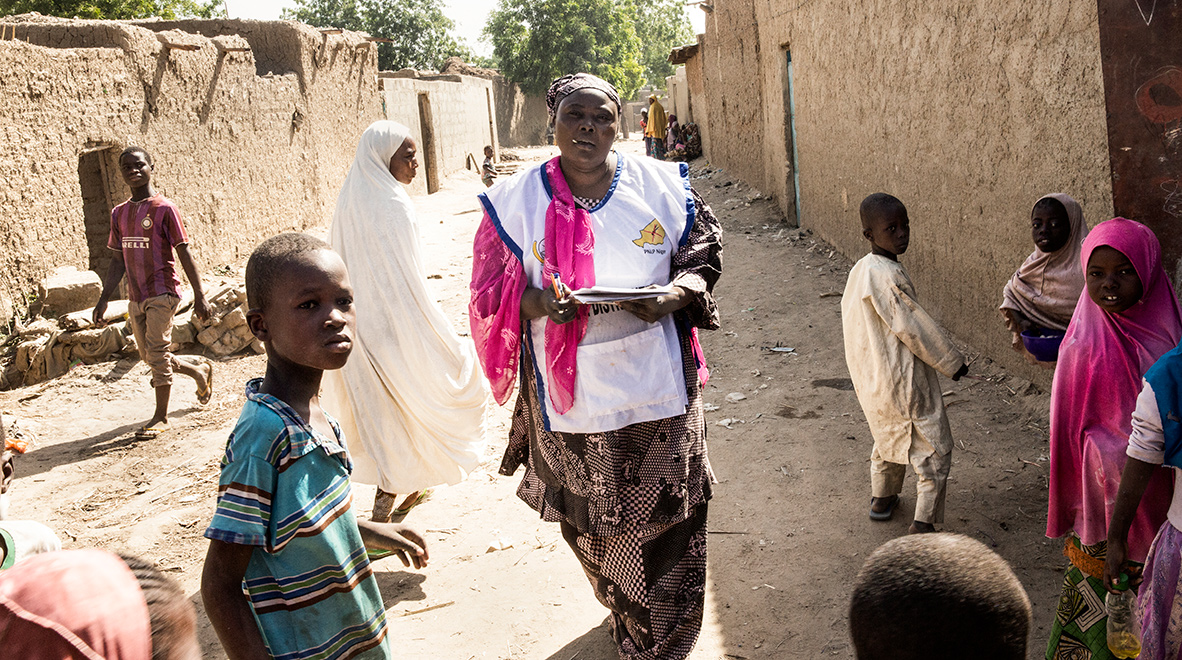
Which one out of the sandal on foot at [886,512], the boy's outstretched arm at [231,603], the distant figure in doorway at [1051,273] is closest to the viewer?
the boy's outstretched arm at [231,603]

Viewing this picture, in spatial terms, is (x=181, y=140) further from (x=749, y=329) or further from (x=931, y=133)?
(x=931, y=133)

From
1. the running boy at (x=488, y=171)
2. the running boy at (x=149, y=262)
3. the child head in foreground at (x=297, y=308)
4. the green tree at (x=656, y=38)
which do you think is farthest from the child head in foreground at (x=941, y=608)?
the green tree at (x=656, y=38)

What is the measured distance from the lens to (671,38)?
207 ft

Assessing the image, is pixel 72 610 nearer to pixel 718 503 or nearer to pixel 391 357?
pixel 391 357

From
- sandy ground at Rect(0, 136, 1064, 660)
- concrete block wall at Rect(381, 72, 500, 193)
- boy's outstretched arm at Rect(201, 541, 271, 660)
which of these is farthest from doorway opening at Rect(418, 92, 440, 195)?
boy's outstretched arm at Rect(201, 541, 271, 660)

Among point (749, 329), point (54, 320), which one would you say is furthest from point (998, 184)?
point (54, 320)

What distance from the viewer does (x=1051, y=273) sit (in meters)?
3.34

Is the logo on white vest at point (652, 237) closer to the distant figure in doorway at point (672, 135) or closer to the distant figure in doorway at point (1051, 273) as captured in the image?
the distant figure in doorway at point (1051, 273)

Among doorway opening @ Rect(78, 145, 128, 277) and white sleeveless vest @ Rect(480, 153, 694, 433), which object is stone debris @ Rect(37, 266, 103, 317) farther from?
white sleeveless vest @ Rect(480, 153, 694, 433)

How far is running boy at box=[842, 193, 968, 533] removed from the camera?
11.8ft

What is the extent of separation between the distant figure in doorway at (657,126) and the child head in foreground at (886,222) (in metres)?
17.5

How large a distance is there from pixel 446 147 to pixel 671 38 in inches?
1728

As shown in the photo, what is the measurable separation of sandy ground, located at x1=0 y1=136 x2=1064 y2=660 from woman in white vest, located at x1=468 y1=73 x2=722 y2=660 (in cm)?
44

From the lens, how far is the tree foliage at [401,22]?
43.0 meters
